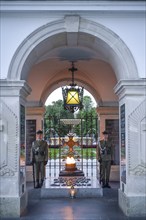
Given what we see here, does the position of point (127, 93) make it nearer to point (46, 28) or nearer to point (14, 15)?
point (46, 28)

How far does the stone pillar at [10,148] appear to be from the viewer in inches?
339

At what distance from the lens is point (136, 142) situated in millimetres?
8789

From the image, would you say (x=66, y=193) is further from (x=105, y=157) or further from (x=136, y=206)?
(x=136, y=206)

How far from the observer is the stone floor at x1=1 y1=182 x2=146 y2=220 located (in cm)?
867

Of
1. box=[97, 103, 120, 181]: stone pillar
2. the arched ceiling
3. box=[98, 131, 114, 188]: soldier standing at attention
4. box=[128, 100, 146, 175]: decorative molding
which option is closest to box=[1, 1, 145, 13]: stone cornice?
box=[128, 100, 146, 175]: decorative molding

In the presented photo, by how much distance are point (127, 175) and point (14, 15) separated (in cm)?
430

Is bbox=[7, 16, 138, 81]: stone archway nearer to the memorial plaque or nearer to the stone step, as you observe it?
the stone step

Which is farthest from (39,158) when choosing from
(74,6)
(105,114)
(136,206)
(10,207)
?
(74,6)

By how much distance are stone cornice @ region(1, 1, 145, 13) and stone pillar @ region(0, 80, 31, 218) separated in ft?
5.25

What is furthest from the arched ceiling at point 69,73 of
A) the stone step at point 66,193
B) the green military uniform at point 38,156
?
the stone step at point 66,193

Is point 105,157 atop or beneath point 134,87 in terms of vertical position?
beneath

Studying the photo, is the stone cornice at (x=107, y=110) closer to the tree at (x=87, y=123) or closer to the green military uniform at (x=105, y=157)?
the tree at (x=87, y=123)

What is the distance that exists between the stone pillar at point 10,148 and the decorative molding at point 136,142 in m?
2.43

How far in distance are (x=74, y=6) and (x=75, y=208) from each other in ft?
15.3
